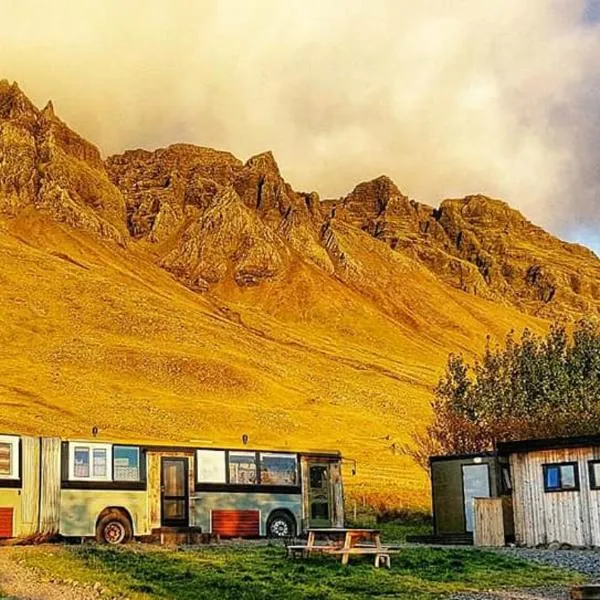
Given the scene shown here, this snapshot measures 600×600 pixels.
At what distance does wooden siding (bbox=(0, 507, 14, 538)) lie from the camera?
29844 millimetres

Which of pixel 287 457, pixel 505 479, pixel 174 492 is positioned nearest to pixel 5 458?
pixel 174 492

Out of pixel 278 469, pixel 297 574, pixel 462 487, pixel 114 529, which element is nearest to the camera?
pixel 297 574

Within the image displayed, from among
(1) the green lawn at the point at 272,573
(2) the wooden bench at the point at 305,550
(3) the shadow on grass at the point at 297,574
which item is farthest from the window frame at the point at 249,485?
(2) the wooden bench at the point at 305,550

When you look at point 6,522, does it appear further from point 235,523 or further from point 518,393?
point 518,393

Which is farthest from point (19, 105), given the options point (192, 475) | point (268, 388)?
point (192, 475)

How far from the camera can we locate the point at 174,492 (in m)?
33.3

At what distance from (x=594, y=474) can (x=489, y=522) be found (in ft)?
12.7

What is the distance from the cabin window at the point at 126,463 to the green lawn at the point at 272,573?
15.0ft

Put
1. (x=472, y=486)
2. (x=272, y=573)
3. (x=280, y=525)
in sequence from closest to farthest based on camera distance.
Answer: (x=272, y=573), (x=280, y=525), (x=472, y=486)

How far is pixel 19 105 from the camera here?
192625 mm

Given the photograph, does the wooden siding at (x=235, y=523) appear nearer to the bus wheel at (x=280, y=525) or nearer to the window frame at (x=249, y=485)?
the bus wheel at (x=280, y=525)

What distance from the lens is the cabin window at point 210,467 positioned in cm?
3375

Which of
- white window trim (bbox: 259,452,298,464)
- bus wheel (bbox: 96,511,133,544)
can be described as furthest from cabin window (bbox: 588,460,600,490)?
bus wheel (bbox: 96,511,133,544)

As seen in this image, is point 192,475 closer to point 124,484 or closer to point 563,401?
point 124,484
